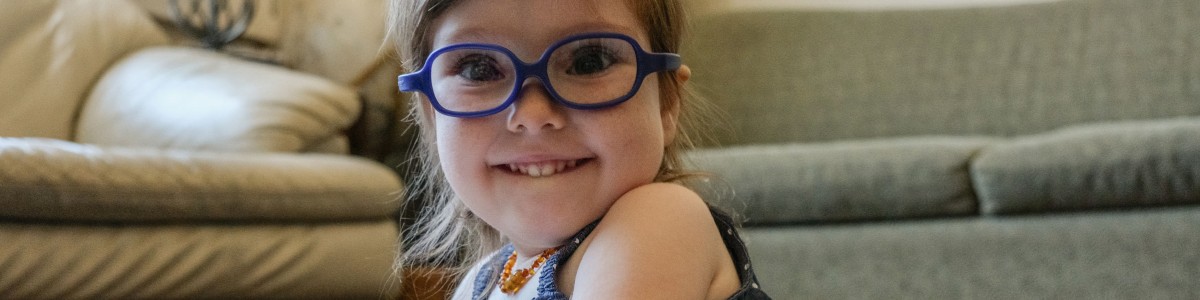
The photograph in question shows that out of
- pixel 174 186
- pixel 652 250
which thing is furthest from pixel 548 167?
pixel 174 186

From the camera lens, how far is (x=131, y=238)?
1.47 meters

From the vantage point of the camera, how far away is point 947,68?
91.4 inches

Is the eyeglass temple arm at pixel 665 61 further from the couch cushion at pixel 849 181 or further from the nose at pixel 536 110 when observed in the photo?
the couch cushion at pixel 849 181

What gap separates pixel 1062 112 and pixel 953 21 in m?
0.32

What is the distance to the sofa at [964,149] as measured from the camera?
1483mm

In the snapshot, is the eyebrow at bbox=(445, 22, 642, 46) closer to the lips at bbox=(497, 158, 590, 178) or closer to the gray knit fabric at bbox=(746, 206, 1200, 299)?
the lips at bbox=(497, 158, 590, 178)

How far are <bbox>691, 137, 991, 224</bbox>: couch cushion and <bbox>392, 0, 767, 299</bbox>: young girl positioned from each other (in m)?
0.81

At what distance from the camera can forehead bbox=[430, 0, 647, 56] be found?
72cm

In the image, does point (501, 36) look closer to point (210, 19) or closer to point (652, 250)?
point (652, 250)

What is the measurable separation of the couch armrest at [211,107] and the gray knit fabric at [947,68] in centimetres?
89

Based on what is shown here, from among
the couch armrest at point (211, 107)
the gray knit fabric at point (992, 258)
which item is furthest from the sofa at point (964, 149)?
the couch armrest at point (211, 107)

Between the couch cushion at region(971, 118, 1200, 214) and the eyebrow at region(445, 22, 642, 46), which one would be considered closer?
the eyebrow at region(445, 22, 642, 46)

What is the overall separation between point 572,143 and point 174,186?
3.15 feet

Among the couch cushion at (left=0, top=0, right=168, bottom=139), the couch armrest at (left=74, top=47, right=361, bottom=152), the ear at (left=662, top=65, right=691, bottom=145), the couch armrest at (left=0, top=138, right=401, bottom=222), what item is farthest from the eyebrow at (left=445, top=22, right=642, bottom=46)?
the couch cushion at (left=0, top=0, right=168, bottom=139)
